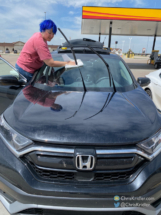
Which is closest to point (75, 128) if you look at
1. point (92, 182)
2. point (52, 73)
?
point (92, 182)

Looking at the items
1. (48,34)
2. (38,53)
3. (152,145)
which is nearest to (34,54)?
(38,53)

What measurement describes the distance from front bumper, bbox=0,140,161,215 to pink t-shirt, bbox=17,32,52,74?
5.33 ft

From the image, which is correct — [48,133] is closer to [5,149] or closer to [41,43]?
[5,149]

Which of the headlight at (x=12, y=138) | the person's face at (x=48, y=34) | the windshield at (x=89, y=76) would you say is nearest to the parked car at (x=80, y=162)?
the headlight at (x=12, y=138)

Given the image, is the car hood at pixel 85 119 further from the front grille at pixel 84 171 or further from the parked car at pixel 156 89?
the parked car at pixel 156 89

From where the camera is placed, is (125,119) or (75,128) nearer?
(75,128)

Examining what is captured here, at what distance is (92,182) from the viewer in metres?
1.34

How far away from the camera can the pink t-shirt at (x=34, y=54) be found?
2.63 meters

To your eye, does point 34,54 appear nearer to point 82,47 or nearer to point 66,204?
point 82,47

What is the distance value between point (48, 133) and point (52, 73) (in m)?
1.44

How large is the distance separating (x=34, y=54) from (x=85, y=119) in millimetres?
1769

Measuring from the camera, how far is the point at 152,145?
57.2 inches

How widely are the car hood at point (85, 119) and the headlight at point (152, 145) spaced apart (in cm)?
4

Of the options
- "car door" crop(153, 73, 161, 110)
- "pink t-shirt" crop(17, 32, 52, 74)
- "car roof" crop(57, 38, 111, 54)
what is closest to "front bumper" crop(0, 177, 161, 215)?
"pink t-shirt" crop(17, 32, 52, 74)
